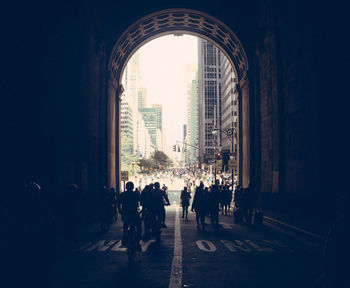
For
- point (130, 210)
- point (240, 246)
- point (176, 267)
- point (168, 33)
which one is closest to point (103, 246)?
point (130, 210)

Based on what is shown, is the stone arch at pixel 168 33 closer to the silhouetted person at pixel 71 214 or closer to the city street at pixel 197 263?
the silhouetted person at pixel 71 214

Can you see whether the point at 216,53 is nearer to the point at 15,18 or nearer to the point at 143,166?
the point at 143,166

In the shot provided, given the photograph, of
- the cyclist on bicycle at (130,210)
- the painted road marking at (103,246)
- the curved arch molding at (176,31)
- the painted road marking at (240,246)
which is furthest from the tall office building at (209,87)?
the cyclist on bicycle at (130,210)

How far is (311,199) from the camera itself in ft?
47.1

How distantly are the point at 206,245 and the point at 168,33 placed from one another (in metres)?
22.9

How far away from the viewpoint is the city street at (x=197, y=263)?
20.8ft


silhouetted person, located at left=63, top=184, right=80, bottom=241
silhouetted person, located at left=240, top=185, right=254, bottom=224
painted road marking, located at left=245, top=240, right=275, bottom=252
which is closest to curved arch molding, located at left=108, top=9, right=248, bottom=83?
silhouetted person, located at left=240, top=185, right=254, bottom=224

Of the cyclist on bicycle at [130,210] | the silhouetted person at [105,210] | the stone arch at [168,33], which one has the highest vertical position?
the stone arch at [168,33]

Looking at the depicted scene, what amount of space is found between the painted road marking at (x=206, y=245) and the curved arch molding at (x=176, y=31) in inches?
625

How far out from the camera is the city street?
6.34 metres

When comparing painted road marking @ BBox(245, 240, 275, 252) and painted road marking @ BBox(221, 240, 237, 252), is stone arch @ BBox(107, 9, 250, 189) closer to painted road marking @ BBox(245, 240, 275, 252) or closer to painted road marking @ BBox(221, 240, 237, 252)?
painted road marking @ BBox(221, 240, 237, 252)

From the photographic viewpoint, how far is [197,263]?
7762 millimetres

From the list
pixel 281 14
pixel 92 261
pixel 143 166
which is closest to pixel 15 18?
pixel 92 261

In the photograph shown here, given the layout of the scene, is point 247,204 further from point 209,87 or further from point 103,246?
point 209,87
